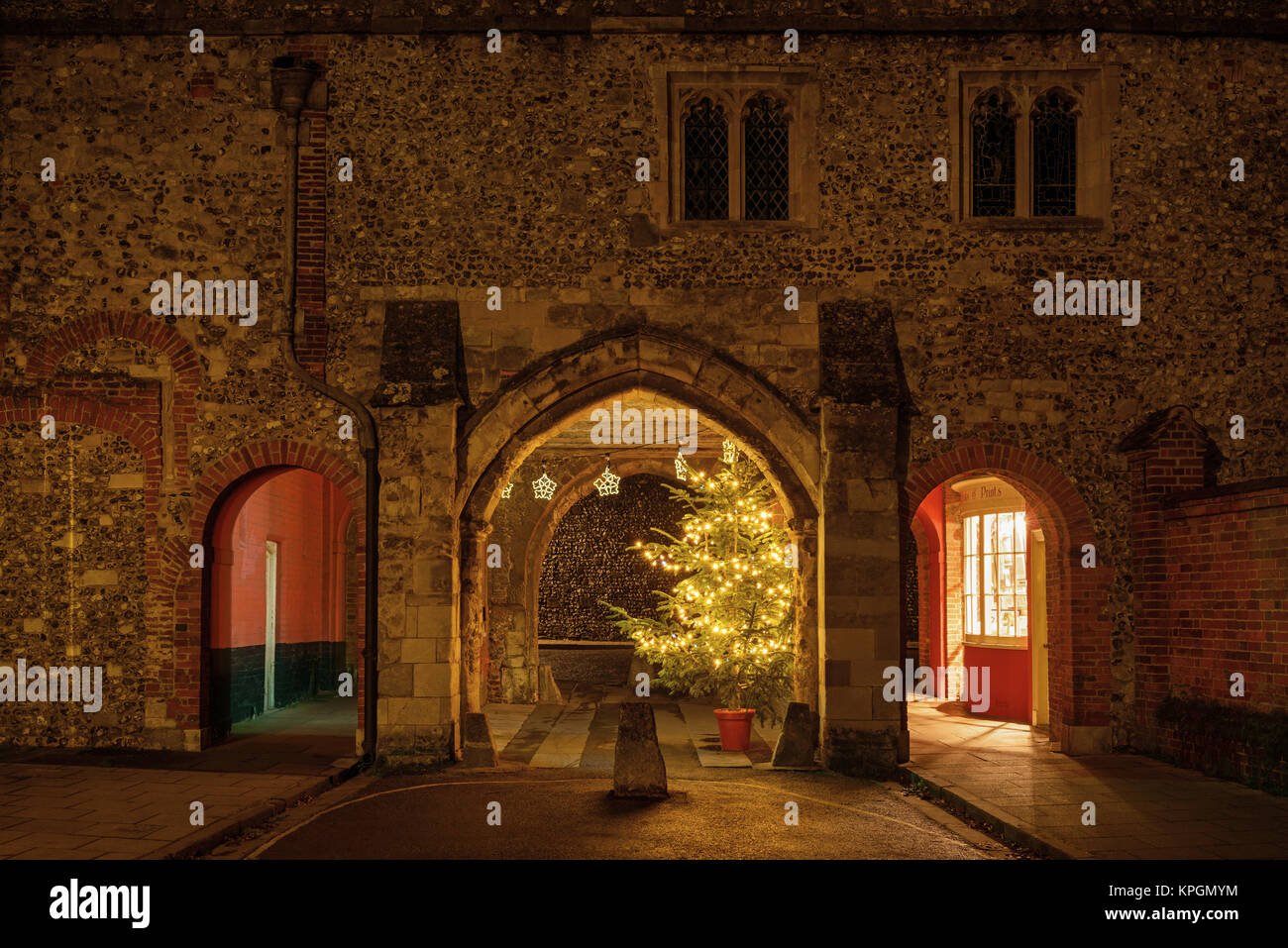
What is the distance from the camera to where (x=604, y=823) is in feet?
26.3

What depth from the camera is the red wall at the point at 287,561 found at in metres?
12.4

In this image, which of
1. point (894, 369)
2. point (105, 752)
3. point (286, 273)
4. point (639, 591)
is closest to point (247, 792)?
point (105, 752)

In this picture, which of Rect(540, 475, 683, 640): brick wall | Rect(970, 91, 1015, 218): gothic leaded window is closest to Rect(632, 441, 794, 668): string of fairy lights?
Rect(970, 91, 1015, 218): gothic leaded window

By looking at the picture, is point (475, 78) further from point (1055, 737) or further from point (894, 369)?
point (1055, 737)

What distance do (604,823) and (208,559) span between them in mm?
5488

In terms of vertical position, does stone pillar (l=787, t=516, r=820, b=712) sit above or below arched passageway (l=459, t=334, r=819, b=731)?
below

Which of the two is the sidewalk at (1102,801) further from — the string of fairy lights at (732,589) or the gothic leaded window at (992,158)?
the gothic leaded window at (992,158)

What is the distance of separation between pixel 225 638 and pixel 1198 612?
30.4 feet

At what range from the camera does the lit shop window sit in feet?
46.2

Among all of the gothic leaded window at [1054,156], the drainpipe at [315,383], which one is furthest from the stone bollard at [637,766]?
the gothic leaded window at [1054,156]

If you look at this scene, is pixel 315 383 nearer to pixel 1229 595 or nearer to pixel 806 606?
pixel 806 606

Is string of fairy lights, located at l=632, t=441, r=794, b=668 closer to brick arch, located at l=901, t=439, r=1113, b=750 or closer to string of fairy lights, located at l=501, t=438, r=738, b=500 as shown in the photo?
string of fairy lights, located at l=501, t=438, r=738, b=500

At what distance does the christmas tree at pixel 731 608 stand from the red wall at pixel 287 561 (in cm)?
437

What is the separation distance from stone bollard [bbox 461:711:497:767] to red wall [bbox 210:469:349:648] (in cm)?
275
